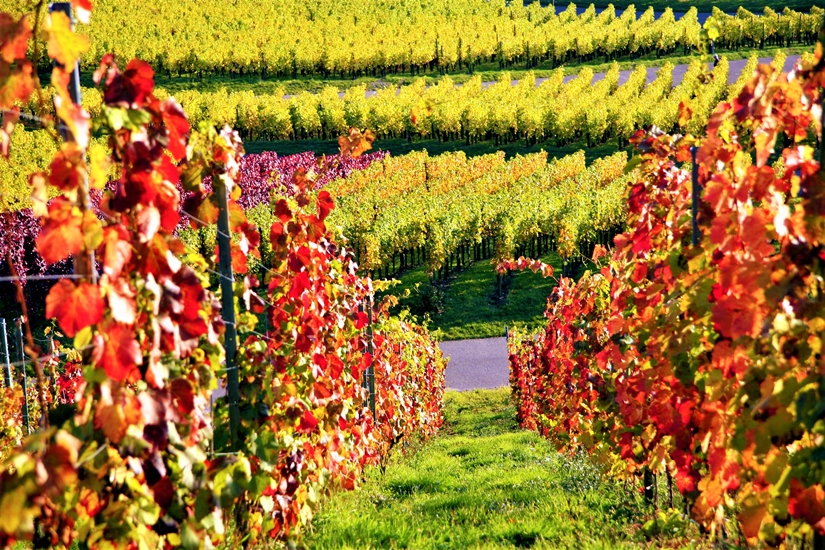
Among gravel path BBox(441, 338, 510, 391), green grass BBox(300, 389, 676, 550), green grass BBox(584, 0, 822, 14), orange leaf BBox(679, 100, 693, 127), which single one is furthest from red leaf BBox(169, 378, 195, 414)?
green grass BBox(584, 0, 822, 14)

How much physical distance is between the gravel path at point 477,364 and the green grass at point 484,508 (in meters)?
14.0

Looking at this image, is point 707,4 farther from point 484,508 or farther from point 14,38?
point 14,38

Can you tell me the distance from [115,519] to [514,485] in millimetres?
4697

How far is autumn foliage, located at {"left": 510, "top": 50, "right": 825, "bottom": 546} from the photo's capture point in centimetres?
272

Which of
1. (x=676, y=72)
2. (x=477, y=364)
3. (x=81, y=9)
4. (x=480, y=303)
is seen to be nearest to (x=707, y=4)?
(x=676, y=72)

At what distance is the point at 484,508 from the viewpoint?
6.01 metres

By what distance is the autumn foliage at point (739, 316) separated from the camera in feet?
8.92

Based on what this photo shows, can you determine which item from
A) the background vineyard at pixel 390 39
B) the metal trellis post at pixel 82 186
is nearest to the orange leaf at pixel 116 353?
the metal trellis post at pixel 82 186

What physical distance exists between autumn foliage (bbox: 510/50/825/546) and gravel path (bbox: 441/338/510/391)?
1794cm

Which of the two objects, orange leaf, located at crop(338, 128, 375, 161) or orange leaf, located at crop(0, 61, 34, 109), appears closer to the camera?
orange leaf, located at crop(0, 61, 34, 109)

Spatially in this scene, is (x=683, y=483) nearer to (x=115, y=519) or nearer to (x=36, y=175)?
(x=115, y=519)

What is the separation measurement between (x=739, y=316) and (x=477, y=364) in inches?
A: 891

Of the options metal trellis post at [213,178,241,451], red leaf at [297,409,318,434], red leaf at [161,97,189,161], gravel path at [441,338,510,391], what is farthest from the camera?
gravel path at [441,338,510,391]

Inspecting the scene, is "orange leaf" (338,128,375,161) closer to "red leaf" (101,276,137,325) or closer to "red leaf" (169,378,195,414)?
"red leaf" (169,378,195,414)
